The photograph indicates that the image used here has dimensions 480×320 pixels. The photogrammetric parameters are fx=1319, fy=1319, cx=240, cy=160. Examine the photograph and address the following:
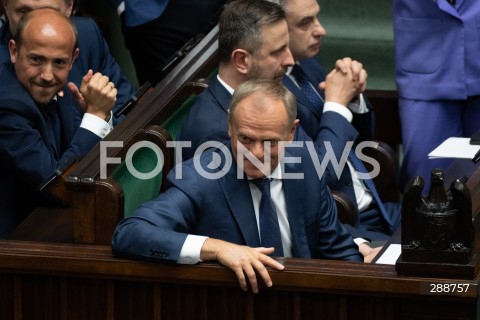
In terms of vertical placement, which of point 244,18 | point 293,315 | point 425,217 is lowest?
point 293,315

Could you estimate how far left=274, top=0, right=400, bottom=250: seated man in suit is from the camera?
398 centimetres

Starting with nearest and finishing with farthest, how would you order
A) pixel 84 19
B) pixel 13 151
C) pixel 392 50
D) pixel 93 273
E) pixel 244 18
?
pixel 93 273 < pixel 13 151 < pixel 244 18 < pixel 84 19 < pixel 392 50

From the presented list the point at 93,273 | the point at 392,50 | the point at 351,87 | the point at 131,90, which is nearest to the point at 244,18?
the point at 351,87

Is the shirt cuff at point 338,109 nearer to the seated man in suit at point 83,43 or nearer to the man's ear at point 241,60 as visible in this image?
the man's ear at point 241,60

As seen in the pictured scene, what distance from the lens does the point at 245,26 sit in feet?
12.5

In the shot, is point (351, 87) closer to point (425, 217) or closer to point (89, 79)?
point (89, 79)

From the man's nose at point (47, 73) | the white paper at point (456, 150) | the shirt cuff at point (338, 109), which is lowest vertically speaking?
the white paper at point (456, 150)

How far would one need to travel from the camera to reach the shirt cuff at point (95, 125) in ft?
12.1

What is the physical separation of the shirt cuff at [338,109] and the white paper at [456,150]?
0.28 metres

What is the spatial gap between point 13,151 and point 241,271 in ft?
3.01

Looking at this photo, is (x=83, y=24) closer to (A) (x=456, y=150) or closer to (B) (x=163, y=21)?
(B) (x=163, y=21)

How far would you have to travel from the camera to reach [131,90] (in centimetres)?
441

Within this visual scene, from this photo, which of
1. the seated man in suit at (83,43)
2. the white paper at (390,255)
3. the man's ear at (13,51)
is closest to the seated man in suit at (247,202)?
the white paper at (390,255)

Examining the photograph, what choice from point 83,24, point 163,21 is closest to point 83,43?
point 83,24
